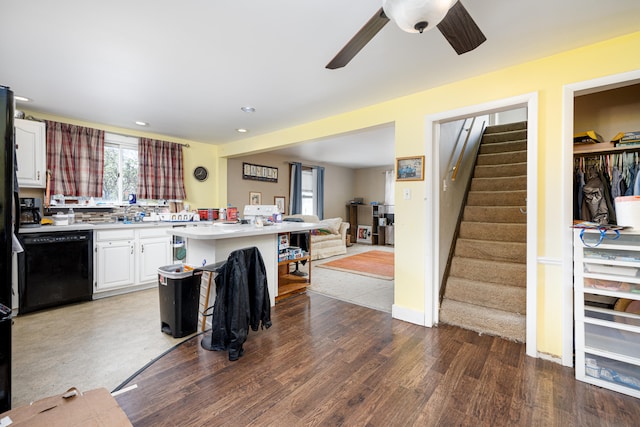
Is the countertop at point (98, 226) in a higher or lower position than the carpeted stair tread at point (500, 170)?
lower

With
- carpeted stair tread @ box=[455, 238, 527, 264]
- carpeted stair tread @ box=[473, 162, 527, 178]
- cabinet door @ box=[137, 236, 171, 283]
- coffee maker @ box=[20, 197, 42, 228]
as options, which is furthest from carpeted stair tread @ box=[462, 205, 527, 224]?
coffee maker @ box=[20, 197, 42, 228]

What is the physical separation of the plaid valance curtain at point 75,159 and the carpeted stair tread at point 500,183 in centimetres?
542

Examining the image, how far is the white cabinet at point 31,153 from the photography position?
317 centimetres

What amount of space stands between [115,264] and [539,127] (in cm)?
476

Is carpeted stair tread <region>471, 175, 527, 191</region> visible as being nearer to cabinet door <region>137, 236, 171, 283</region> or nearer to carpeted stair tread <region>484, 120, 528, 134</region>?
carpeted stair tread <region>484, 120, 528, 134</region>

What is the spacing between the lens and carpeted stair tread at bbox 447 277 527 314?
263cm

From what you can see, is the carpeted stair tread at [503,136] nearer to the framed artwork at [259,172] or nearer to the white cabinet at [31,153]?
the framed artwork at [259,172]

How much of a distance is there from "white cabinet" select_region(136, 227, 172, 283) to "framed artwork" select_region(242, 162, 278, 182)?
2.50m

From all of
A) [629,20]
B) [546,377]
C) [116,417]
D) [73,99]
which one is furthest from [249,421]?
[73,99]

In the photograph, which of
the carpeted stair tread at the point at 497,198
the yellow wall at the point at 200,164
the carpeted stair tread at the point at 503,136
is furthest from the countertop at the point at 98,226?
the carpeted stair tread at the point at 503,136

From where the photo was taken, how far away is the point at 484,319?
2.59m

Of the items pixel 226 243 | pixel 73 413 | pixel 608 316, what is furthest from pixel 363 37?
pixel 608 316

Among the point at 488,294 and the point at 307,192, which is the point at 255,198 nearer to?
the point at 307,192

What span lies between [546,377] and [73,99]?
16.6 ft
